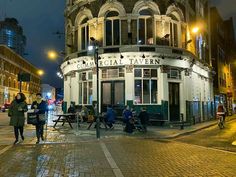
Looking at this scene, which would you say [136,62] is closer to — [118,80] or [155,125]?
[118,80]

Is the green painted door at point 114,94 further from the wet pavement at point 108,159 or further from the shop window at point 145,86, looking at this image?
the wet pavement at point 108,159

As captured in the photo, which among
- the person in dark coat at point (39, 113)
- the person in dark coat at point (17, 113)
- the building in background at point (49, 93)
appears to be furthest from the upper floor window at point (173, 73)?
the building in background at point (49, 93)

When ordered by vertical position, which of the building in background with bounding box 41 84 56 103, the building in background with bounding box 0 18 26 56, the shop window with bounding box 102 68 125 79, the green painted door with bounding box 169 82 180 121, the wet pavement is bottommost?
the wet pavement

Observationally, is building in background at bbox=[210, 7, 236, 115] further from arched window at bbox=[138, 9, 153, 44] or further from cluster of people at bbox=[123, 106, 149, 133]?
cluster of people at bbox=[123, 106, 149, 133]

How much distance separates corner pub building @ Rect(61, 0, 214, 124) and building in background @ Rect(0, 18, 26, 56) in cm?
12677

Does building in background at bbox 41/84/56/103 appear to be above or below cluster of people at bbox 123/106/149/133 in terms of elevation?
above

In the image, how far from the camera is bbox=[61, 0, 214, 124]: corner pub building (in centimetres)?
2489

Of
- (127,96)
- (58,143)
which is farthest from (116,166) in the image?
(127,96)

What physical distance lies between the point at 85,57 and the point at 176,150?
49.2 ft

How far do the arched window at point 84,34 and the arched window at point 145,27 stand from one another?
4.24 metres

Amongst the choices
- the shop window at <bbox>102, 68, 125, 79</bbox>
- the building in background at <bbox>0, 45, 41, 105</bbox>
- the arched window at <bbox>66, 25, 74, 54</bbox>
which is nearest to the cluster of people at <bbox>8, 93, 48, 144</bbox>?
the shop window at <bbox>102, 68, 125, 79</bbox>

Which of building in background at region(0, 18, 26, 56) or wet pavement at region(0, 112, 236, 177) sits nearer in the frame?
wet pavement at region(0, 112, 236, 177)

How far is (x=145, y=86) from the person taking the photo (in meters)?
25.0

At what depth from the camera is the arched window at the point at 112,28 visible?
25.8m
